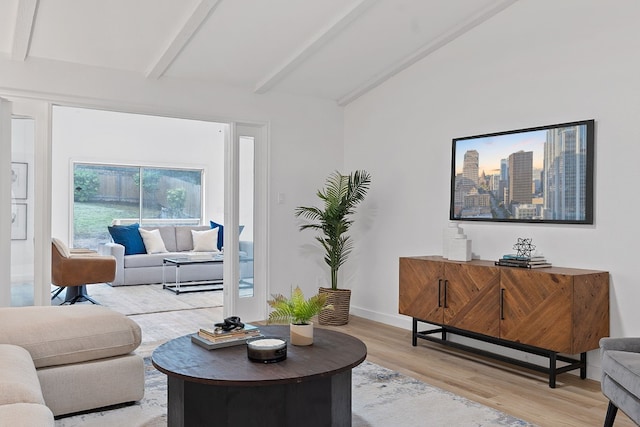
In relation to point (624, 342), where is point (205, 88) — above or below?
above

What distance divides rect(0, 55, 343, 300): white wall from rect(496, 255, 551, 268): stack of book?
2410 mm

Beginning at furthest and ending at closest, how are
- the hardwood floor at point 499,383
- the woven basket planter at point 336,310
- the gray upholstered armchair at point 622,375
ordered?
the woven basket planter at point 336,310 → the hardwood floor at point 499,383 → the gray upholstered armchair at point 622,375

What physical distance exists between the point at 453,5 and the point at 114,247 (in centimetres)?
582

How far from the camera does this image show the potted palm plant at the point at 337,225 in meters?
5.27

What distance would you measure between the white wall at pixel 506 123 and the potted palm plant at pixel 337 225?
0.23 meters

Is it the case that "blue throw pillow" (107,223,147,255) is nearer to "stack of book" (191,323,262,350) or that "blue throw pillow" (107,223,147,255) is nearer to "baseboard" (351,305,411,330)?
"baseboard" (351,305,411,330)

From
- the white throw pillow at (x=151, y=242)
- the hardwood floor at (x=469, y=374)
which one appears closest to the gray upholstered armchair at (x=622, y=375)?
the hardwood floor at (x=469, y=374)

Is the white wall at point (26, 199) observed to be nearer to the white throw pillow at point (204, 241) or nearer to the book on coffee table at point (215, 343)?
the book on coffee table at point (215, 343)

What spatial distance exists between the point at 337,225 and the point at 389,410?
252 centimetres

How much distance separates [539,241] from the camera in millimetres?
3938

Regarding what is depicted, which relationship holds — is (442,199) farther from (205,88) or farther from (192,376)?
(192,376)

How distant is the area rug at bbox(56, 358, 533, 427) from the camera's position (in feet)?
9.19

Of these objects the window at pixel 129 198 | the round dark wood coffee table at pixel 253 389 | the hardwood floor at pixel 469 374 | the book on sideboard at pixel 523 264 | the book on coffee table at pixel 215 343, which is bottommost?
the hardwood floor at pixel 469 374

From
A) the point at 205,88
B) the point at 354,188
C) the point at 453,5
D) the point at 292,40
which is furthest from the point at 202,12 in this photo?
the point at 354,188
